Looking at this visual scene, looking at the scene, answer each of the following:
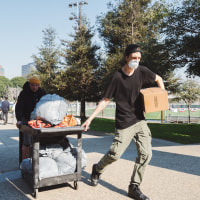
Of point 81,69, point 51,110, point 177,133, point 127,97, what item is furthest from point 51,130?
point 81,69

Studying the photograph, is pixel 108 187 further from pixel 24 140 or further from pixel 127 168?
pixel 24 140

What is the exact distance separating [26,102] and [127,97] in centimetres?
195

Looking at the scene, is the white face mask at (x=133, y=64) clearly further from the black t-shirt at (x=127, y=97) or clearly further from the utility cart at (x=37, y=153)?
the utility cart at (x=37, y=153)

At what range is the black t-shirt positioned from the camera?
10.5ft

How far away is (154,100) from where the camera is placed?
3139 mm

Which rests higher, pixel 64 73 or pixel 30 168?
pixel 64 73

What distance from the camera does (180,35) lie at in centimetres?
1182

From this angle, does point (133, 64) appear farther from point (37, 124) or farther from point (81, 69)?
point (81, 69)

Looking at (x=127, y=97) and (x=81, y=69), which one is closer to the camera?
(x=127, y=97)

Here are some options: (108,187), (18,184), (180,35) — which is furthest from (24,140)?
(180,35)

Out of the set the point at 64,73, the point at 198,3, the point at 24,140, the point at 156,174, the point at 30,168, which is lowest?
the point at 156,174

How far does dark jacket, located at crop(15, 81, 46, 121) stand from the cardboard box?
2.04 metres

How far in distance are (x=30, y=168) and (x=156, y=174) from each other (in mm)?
2138


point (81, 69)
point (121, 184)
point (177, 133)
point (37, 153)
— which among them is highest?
point (81, 69)
